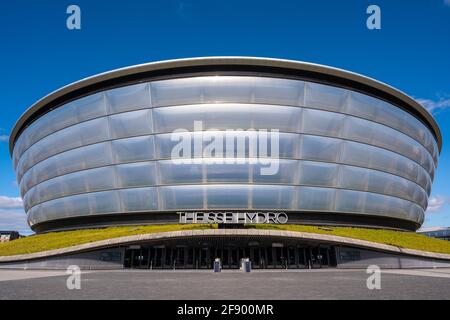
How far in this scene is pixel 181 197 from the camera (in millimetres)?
35781

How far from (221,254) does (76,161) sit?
2147 cm

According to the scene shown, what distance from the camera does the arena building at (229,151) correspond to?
35344mm

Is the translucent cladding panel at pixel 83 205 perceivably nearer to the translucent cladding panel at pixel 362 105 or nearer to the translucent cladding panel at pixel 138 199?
the translucent cladding panel at pixel 138 199

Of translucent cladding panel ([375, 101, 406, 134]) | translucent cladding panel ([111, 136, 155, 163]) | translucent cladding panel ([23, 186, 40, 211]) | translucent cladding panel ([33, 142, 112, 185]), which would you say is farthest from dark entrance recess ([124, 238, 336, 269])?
translucent cladding panel ([23, 186, 40, 211])

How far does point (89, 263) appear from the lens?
99.8 ft

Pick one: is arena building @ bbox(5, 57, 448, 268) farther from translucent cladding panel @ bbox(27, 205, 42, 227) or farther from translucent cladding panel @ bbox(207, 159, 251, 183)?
translucent cladding panel @ bbox(27, 205, 42, 227)

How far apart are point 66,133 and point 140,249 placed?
63.7ft

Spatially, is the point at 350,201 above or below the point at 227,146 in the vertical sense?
below

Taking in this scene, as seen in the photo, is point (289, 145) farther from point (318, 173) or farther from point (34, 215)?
point (34, 215)

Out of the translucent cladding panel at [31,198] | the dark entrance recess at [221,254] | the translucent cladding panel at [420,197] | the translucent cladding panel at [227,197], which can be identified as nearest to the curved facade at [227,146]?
the translucent cladding panel at [227,197]

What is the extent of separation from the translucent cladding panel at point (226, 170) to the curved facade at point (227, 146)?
0.10 m

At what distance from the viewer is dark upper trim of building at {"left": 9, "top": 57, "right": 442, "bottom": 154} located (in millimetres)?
37531

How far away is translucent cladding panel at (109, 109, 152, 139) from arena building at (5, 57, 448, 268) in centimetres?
12

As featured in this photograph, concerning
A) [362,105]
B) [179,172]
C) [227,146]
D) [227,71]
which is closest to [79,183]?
[179,172]
